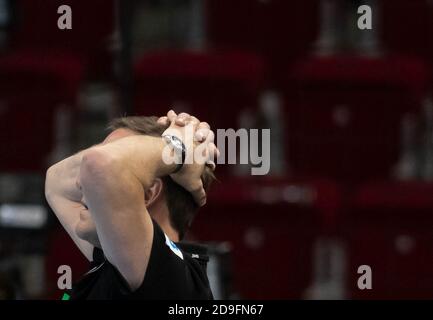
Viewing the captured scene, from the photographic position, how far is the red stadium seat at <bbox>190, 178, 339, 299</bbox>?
4.56 metres

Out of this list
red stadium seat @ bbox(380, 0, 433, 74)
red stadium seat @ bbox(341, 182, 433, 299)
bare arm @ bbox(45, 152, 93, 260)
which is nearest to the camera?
bare arm @ bbox(45, 152, 93, 260)

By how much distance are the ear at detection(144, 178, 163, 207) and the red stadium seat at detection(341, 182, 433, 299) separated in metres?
2.44

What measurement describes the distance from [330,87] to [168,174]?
3.01 metres

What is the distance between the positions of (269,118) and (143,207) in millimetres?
3448

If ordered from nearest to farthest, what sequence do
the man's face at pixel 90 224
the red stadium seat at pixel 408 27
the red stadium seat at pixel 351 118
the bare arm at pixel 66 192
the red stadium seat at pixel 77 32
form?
1. the man's face at pixel 90 224
2. the bare arm at pixel 66 192
3. the red stadium seat at pixel 351 118
4. the red stadium seat at pixel 408 27
5. the red stadium seat at pixel 77 32

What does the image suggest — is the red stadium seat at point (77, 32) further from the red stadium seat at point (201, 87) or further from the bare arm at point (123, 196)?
the bare arm at point (123, 196)

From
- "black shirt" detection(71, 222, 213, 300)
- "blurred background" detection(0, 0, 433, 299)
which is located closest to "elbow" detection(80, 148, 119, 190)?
"black shirt" detection(71, 222, 213, 300)

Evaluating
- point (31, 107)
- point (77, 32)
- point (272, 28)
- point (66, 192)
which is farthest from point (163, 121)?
point (77, 32)

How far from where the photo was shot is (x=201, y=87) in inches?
199

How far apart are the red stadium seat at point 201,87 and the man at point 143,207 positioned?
9.15ft

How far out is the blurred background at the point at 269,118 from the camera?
14.9 feet

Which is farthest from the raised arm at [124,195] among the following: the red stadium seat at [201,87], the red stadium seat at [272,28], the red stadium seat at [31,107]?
the red stadium seat at [272,28]

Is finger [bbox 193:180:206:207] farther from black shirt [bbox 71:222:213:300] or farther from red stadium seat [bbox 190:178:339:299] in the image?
red stadium seat [bbox 190:178:339:299]
